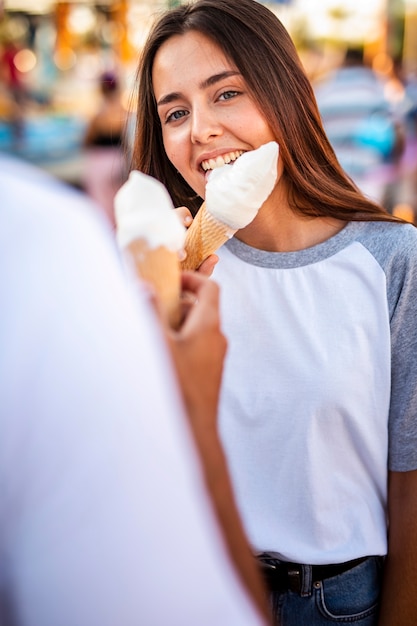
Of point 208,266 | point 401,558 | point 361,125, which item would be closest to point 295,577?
point 401,558

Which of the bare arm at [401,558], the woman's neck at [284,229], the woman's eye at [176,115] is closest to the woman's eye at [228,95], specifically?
the woman's eye at [176,115]

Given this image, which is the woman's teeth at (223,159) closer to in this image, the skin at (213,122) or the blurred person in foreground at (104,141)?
the skin at (213,122)

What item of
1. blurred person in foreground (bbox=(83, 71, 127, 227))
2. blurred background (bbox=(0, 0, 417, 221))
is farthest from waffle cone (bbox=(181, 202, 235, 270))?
blurred person in foreground (bbox=(83, 71, 127, 227))

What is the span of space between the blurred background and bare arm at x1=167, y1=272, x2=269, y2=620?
4.58 m

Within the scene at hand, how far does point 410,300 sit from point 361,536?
0.57 metres

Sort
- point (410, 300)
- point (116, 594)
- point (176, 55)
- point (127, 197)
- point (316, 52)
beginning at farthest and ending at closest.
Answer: point (316, 52) < point (176, 55) < point (410, 300) < point (127, 197) < point (116, 594)

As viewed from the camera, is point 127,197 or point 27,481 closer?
point 27,481

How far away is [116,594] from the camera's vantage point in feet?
1.73

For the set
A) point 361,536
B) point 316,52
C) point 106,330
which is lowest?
point 361,536

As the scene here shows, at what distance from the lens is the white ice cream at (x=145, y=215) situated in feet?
2.81

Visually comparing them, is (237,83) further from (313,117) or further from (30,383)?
(30,383)

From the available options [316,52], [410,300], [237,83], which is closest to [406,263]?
[410,300]

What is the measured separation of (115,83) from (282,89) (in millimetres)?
6658

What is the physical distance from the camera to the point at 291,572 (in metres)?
1.45
